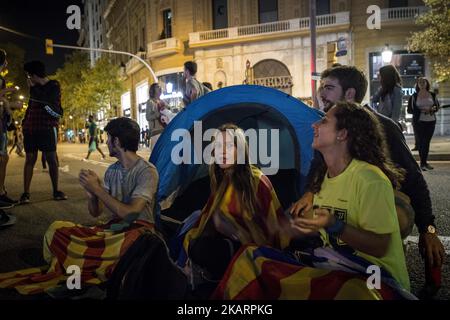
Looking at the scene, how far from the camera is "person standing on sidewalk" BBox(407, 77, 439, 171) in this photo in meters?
7.88

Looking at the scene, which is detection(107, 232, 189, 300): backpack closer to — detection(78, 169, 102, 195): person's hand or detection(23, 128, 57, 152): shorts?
detection(78, 169, 102, 195): person's hand

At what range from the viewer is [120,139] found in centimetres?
306

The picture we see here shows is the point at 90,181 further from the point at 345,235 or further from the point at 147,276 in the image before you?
the point at 345,235

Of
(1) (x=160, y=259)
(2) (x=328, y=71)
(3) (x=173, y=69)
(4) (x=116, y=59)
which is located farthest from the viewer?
(4) (x=116, y=59)

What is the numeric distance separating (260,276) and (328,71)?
1.66 metres

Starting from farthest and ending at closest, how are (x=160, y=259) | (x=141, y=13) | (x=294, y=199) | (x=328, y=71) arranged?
(x=141, y=13) < (x=294, y=199) < (x=328, y=71) < (x=160, y=259)

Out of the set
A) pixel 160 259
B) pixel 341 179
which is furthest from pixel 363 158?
pixel 160 259

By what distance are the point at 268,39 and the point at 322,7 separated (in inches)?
139

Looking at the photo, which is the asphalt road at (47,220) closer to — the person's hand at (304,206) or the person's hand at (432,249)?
the person's hand at (432,249)

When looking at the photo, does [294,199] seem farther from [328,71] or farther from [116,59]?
[116,59]

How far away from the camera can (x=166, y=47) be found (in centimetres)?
2712

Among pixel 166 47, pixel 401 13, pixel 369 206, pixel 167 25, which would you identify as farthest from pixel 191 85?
pixel 167 25

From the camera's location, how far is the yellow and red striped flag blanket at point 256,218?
2.83 m

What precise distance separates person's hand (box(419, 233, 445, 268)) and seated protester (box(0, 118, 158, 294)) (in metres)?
1.76
